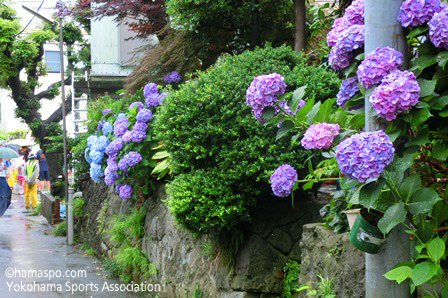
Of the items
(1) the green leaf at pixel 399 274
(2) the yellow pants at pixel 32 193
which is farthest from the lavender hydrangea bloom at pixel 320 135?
(2) the yellow pants at pixel 32 193

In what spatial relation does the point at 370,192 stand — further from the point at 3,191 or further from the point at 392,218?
the point at 3,191

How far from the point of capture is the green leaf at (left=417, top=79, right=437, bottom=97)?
268cm

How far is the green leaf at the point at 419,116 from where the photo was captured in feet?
8.64

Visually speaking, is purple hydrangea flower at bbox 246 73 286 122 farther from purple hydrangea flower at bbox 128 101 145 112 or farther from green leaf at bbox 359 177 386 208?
purple hydrangea flower at bbox 128 101 145 112

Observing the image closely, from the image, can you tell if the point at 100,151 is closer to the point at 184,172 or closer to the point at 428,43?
the point at 184,172

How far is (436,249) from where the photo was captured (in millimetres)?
2805

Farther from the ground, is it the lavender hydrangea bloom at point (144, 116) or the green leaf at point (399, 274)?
the lavender hydrangea bloom at point (144, 116)

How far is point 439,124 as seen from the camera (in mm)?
2891

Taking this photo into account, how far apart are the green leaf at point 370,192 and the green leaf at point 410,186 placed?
6.6 inches

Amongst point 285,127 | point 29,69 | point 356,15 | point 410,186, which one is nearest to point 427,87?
point 410,186

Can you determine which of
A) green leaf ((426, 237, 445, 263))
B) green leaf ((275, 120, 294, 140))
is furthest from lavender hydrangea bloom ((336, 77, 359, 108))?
green leaf ((426, 237, 445, 263))

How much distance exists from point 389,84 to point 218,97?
9.43 ft

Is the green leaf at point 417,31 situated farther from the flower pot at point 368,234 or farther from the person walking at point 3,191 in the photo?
the person walking at point 3,191

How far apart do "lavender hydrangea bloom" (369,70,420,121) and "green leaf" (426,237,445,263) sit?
668 millimetres
